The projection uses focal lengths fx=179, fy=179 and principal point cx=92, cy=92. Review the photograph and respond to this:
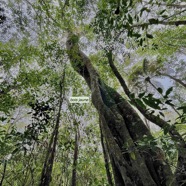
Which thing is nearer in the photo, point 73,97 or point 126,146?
point 126,146

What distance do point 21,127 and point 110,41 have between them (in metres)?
6.73

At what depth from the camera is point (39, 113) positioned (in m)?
3.62

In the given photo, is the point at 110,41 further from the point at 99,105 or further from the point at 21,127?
the point at 21,127

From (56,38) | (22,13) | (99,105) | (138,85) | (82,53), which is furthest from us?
(138,85)

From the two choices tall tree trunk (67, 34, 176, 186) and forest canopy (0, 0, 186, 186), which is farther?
forest canopy (0, 0, 186, 186)

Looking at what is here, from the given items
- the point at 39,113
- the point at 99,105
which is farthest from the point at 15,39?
the point at 99,105

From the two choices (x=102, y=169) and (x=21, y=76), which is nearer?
(x=21, y=76)

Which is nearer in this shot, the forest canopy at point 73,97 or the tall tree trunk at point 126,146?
the tall tree trunk at point 126,146

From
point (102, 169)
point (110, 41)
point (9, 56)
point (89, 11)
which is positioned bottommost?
point (102, 169)

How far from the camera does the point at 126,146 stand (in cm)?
150

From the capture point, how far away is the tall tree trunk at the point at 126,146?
224 centimetres

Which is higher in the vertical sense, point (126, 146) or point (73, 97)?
point (73, 97)

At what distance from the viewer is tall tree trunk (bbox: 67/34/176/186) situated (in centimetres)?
224

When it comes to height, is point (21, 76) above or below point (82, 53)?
below
